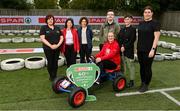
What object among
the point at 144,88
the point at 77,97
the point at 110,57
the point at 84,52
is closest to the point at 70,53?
the point at 84,52

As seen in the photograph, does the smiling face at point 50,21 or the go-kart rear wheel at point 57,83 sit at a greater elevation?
the smiling face at point 50,21

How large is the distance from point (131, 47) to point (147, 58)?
1.66 ft

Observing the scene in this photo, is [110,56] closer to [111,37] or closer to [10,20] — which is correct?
[111,37]

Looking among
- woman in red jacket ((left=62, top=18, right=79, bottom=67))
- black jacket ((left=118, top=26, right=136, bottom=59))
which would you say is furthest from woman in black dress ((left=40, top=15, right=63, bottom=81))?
black jacket ((left=118, top=26, right=136, bottom=59))

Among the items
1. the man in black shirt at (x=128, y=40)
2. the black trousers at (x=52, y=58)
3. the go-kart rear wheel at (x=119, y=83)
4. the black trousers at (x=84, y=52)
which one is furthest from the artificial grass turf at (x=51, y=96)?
the black trousers at (x=84, y=52)

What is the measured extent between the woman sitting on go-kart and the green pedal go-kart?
1.38 ft

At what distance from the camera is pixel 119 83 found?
577 centimetres

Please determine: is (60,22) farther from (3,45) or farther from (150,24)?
(150,24)

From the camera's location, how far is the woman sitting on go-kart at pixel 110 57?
18.9ft

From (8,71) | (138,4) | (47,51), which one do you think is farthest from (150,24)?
(138,4)

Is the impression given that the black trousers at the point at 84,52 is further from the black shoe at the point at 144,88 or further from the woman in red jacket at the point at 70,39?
the black shoe at the point at 144,88

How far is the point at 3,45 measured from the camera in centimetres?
1173

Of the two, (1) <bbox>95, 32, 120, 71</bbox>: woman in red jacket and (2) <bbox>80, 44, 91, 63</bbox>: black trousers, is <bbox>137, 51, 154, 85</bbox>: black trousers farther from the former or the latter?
(2) <bbox>80, 44, 91, 63</bbox>: black trousers

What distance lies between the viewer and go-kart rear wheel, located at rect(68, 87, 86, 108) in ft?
15.5
